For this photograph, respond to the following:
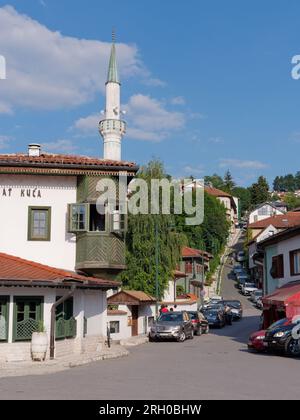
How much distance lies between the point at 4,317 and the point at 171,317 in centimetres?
1492

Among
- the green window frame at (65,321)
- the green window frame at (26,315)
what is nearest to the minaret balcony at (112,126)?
the green window frame at (65,321)

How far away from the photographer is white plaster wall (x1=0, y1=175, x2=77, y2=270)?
2462cm

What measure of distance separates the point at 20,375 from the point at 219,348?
12477 mm

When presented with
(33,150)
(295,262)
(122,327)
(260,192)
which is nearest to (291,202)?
(260,192)

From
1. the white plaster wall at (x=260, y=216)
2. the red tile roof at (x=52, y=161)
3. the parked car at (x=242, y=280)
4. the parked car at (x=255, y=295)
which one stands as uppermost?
the white plaster wall at (x=260, y=216)

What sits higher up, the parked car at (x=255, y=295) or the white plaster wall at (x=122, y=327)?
the white plaster wall at (x=122, y=327)

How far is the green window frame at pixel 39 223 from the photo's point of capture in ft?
81.1

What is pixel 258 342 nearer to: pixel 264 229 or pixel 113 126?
pixel 113 126

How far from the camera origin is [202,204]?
91625 millimetres

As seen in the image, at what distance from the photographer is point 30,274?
2019cm

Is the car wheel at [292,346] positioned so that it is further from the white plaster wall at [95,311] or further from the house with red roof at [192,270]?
the house with red roof at [192,270]

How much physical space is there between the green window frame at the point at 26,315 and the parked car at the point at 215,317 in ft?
74.4
